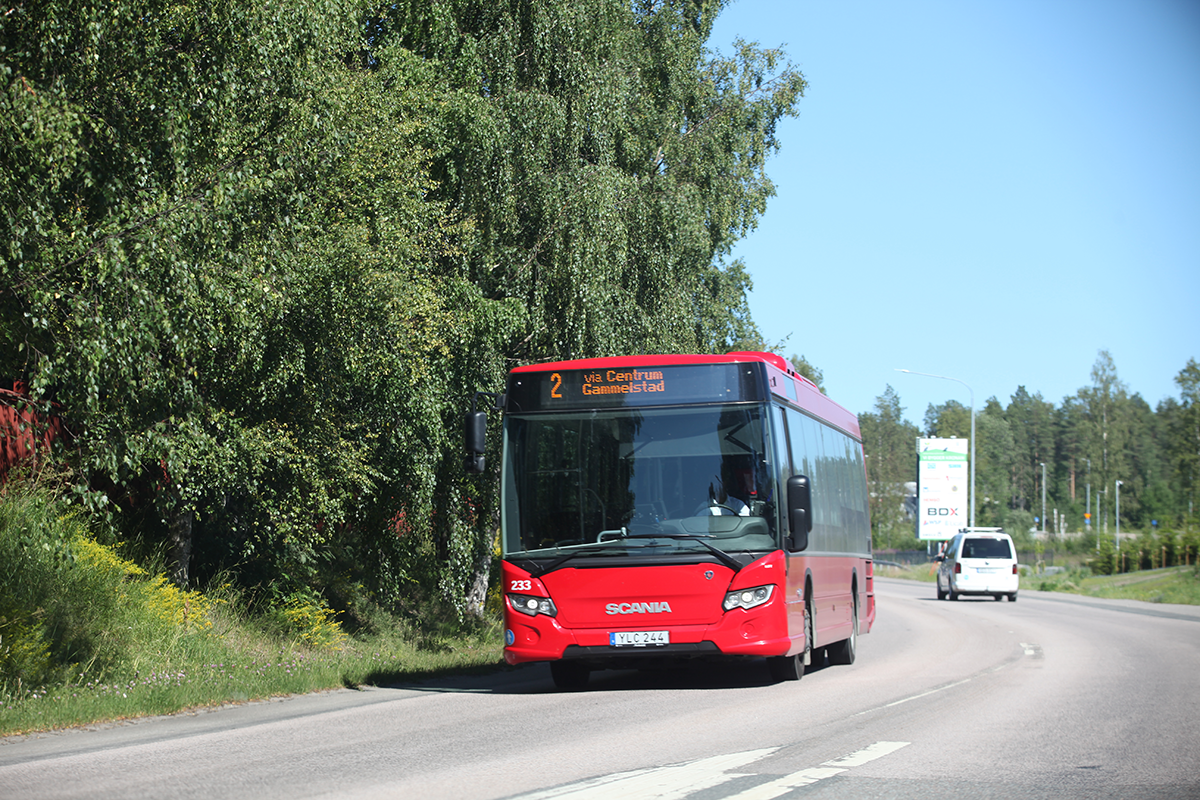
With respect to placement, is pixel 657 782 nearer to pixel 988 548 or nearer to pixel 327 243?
pixel 327 243

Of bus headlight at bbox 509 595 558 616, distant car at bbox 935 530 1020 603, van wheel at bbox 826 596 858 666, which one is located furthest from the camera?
distant car at bbox 935 530 1020 603

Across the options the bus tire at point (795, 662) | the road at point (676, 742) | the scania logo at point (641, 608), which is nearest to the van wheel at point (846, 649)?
the road at point (676, 742)

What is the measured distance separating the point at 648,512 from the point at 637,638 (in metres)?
1.26

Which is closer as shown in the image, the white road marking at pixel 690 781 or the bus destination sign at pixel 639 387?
the white road marking at pixel 690 781

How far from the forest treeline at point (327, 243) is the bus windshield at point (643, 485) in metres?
2.78

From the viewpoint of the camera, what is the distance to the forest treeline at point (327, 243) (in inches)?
419

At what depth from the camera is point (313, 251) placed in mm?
14047

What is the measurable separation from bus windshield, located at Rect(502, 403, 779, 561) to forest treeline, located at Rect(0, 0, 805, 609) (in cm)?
278

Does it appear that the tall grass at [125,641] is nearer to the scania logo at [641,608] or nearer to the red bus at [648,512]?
the red bus at [648,512]

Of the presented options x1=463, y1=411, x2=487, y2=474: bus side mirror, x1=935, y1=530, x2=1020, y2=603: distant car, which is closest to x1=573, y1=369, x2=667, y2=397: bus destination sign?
x1=463, y1=411, x2=487, y2=474: bus side mirror

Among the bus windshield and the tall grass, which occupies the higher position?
the bus windshield

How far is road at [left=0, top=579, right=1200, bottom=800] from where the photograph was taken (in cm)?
743

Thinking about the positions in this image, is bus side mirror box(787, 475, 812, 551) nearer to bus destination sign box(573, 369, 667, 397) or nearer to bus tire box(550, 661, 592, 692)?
bus destination sign box(573, 369, 667, 397)

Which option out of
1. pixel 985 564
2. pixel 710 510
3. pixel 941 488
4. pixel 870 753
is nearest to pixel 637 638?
pixel 710 510
